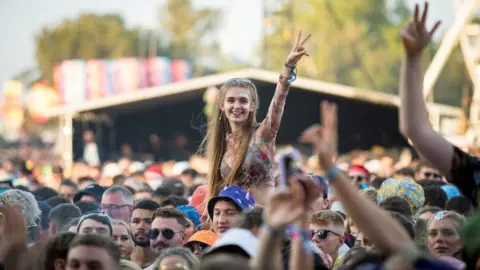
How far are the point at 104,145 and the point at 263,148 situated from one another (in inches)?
1428

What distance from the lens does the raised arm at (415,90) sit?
6078mm

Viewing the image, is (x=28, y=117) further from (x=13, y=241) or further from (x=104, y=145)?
(x=13, y=241)

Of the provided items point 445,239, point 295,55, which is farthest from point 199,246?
point 445,239

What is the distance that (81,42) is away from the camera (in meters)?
104

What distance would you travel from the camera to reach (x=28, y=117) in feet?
369

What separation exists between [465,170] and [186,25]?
102625mm

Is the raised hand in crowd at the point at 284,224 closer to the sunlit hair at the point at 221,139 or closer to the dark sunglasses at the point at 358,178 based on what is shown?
the sunlit hair at the point at 221,139

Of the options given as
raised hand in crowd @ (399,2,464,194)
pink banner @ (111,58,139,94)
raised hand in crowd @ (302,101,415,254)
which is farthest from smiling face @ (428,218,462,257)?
pink banner @ (111,58,139,94)

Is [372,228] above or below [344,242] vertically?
above

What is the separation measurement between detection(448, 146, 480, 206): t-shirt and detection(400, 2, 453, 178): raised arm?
0.15 metres

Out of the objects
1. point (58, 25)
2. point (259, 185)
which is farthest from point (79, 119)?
point (58, 25)

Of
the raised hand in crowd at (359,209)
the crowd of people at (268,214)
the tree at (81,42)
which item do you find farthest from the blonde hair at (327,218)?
the tree at (81,42)

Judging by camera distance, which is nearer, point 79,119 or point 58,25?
point 79,119

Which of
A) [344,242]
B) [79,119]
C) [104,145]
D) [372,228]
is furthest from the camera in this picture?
[104,145]
